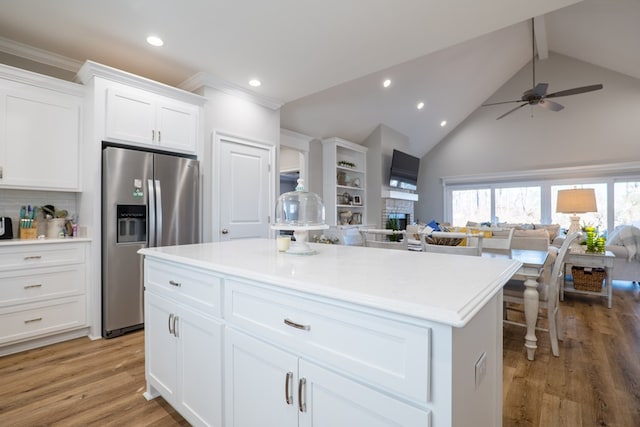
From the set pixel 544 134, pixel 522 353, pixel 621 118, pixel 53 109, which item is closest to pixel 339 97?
pixel 53 109

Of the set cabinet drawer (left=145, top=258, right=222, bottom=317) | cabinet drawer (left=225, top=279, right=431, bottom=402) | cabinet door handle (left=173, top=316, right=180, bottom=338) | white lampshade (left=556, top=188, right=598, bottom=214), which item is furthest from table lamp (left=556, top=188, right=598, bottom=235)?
cabinet door handle (left=173, top=316, right=180, bottom=338)

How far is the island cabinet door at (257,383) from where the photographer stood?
1.04m

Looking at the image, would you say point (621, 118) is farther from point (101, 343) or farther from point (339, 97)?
point (101, 343)

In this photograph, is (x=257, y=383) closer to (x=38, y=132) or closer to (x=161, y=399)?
(x=161, y=399)

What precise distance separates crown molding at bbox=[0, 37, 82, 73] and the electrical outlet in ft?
13.3

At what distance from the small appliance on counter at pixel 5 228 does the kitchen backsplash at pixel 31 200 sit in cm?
11

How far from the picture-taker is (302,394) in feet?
3.28

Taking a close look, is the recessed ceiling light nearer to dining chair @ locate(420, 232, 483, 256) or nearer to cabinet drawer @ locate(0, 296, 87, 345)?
cabinet drawer @ locate(0, 296, 87, 345)

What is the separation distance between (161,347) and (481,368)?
5.14ft

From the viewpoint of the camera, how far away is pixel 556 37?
253 inches

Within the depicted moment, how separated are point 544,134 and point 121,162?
850 cm

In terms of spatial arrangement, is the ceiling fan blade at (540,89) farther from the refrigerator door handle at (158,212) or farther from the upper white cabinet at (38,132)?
the upper white cabinet at (38,132)

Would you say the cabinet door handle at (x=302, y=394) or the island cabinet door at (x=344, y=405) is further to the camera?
the cabinet door handle at (x=302, y=394)

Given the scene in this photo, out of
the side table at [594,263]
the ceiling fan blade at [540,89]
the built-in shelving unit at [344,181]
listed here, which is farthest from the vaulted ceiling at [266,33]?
the side table at [594,263]
